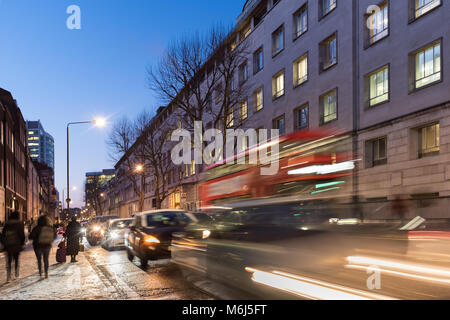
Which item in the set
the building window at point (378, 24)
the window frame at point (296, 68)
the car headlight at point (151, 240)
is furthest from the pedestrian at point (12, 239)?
the window frame at point (296, 68)

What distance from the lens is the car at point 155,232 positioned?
455 inches

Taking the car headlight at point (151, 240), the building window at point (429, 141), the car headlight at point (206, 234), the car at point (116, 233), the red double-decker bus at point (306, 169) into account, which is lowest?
the car at point (116, 233)

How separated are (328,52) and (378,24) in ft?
14.8

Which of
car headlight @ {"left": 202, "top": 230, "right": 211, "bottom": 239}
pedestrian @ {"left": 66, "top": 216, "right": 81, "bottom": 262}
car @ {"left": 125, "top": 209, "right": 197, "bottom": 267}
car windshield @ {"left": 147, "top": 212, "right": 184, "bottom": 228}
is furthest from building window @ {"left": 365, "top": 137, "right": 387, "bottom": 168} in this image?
car headlight @ {"left": 202, "top": 230, "right": 211, "bottom": 239}

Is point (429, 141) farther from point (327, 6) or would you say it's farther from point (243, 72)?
point (243, 72)

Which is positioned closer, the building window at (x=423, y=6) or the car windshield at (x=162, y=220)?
the car windshield at (x=162, y=220)

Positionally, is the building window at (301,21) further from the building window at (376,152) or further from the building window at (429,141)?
the building window at (429,141)

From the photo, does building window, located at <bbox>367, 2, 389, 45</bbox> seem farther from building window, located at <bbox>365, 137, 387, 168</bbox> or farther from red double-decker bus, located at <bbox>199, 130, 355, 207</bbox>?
red double-decker bus, located at <bbox>199, 130, 355, 207</bbox>

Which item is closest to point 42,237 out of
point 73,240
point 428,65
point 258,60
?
point 73,240

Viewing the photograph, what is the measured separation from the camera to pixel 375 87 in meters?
22.6

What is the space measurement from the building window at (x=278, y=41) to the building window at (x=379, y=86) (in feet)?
34.2

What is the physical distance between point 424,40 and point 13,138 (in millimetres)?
43947

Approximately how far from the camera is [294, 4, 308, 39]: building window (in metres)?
28.8

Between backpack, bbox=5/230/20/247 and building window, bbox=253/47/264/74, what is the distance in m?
26.5
